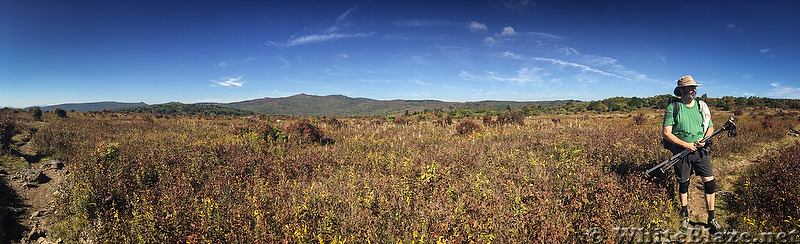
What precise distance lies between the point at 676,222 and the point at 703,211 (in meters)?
1.09

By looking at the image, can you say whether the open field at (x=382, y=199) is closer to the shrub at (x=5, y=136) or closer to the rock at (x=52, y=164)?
the rock at (x=52, y=164)

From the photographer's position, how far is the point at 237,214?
366cm

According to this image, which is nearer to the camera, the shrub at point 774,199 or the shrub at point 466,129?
the shrub at point 774,199

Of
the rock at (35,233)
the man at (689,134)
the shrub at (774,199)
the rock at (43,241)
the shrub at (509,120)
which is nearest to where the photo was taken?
the shrub at (774,199)

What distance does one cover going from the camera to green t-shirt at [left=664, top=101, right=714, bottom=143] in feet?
14.0

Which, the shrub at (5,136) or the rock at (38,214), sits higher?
the shrub at (5,136)

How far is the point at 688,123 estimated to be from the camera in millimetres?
4273

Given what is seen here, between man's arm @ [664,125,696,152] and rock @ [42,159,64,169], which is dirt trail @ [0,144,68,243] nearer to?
rock @ [42,159,64,169]

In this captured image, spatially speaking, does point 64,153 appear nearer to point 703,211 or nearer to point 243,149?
point 243,149

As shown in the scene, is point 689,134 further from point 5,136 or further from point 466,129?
point 5,136

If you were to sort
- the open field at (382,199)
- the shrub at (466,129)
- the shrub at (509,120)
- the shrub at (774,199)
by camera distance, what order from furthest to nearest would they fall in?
1. the shrub at (509,120)
2. the shrub at (466,129)
3. the shrub at (774,199)
4. the open field at (382,199)

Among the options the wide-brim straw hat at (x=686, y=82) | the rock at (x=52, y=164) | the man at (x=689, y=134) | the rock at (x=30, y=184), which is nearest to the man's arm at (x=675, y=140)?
the man at (x=689, y=134)

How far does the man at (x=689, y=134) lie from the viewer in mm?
4184

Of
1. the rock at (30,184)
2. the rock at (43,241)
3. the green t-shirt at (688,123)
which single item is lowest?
the rock at (43,241)
